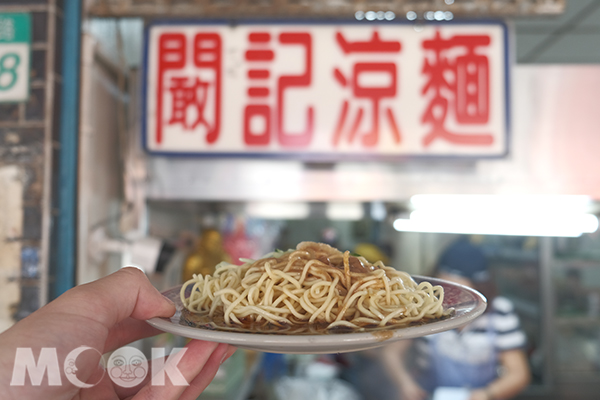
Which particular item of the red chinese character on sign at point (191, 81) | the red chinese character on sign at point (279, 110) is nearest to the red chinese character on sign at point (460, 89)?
the red chinese character on sign at point (279, 110)

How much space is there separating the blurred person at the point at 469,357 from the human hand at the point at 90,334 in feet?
8.81

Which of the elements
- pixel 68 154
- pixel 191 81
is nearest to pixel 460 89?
pixel 191 81

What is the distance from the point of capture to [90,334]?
A: 2.97 ft

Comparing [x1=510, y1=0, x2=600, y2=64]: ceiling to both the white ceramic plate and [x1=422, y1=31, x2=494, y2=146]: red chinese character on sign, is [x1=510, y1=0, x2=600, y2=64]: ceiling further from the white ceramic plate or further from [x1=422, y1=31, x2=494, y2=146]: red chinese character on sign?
the white ceramic plate

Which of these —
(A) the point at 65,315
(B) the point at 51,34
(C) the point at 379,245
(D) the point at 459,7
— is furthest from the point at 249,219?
(A) the point at 65,315

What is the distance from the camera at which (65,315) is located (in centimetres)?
88

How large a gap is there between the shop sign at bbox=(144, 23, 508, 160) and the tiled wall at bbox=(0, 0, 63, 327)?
1.66 ft

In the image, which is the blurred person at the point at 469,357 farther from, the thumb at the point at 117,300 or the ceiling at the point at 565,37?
the thumb at the point at 117,300

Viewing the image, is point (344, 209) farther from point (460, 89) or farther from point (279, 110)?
point (460, 89)

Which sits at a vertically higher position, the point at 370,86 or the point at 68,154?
the point at 370,86

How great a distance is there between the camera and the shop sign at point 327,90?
2.27 m

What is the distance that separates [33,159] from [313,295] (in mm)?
1768

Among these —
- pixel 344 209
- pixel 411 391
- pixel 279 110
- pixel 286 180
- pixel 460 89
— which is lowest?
pixel 411 391

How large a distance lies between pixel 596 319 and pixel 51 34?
230 inches
